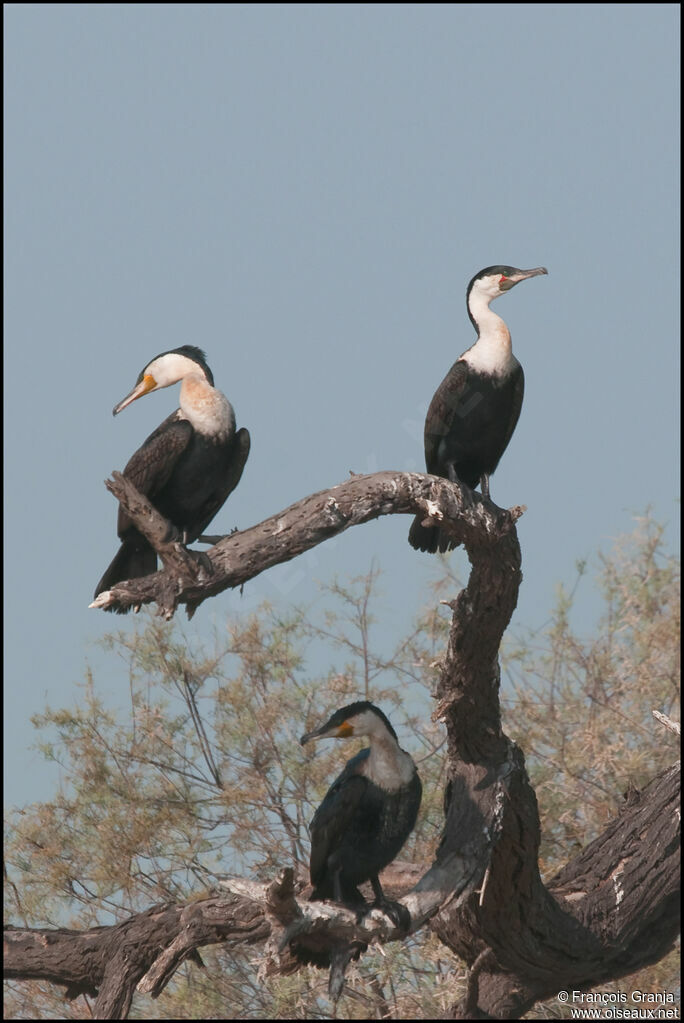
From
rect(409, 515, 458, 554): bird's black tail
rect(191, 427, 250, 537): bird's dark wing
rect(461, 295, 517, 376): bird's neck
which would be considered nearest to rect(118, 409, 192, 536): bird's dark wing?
rect(191, 427, 250, 537): bird's dark wing

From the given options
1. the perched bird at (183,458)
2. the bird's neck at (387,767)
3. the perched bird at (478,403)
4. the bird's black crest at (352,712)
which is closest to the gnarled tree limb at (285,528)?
the bird's black crest at (352,712)

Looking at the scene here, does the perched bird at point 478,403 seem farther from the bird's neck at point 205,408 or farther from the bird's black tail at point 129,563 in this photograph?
the bird's black tail at point 129,563

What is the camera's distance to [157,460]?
193 inches

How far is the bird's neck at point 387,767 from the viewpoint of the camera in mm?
4145

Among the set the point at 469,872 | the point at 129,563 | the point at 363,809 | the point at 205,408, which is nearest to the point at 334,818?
the point at 363,809

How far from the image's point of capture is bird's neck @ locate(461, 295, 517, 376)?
17.4 feet

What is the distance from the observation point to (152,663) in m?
8.35

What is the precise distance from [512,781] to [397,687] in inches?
160

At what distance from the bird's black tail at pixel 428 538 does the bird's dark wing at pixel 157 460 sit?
937mm

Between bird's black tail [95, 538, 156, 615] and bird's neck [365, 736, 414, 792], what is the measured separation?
4.04ft

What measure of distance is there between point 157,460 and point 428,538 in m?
1.10

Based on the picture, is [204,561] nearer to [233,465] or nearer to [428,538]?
[233,465]

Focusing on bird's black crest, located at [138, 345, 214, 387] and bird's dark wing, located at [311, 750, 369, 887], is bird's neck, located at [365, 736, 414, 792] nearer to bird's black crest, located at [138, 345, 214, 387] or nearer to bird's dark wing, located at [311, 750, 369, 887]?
bird's dark wing, located at [311, 750, 369, 887]

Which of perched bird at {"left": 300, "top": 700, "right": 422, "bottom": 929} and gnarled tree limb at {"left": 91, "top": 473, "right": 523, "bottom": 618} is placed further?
perched bird at {"left": 300, "top": 700, "right": 422, "bottom": 929}
